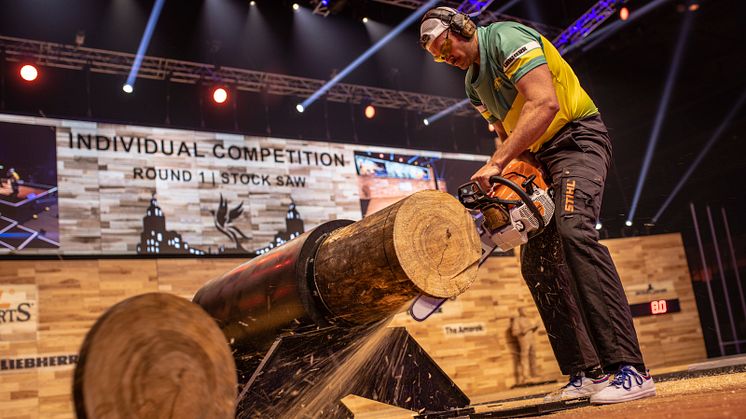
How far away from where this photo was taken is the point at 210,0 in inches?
340

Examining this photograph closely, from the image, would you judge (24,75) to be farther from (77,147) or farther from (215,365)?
(215,365)

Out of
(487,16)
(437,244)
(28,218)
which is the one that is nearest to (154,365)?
(437,244)

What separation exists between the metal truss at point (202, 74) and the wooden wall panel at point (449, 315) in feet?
7.76

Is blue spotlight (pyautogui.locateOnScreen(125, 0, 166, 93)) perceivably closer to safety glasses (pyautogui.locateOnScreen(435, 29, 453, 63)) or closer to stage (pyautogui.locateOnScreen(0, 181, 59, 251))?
stage (pyautogui.locateOnScreen(0, 181, 59, 251))

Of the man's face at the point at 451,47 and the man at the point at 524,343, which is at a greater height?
the man's face at the point at 451,47

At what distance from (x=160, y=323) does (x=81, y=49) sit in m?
6.61

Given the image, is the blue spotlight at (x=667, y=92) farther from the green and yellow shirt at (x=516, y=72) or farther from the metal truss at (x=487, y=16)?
the green and yellow shirt at (x=516, y=72)

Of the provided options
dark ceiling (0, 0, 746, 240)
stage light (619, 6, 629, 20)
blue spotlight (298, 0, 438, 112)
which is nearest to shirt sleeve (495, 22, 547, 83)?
dark ceiling (0, 0, 746, 240)

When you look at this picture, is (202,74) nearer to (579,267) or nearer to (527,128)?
(527,128)

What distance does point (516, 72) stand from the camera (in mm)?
2615

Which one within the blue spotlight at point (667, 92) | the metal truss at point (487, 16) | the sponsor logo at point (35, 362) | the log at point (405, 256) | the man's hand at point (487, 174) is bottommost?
the sponsor logo at point (35, 362)

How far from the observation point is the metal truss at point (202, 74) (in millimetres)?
7430

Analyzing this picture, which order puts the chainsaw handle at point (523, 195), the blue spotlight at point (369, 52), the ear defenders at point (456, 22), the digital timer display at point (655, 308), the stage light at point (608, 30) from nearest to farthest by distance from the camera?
the chainsaw handle at point (523, 195) → the ear defenders at point (456, 22) → the digital timer display at point (655, 308) → the blue spotlight at point (369, 52) → the stage light at point (608, 30)

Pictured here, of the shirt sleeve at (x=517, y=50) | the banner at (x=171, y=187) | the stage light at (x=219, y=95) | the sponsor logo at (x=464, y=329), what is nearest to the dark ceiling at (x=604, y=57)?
the stage light at (x=219, y=95)
